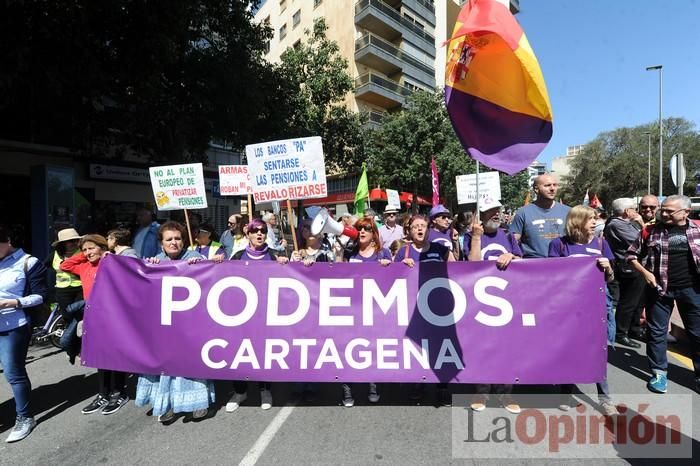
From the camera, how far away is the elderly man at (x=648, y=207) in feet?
17.9

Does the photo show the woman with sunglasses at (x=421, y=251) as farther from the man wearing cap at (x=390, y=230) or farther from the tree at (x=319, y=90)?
the tree at (x=319, y=90)

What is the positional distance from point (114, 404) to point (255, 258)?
192cm

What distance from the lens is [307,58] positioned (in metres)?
17.1

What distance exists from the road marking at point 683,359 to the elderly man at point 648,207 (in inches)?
67.3

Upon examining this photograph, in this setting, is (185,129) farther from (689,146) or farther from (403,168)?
(689,146)

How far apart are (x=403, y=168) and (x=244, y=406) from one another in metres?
22.3

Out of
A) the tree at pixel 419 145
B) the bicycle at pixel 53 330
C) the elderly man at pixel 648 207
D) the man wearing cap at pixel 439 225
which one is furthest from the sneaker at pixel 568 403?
the tree at pixel 419 145

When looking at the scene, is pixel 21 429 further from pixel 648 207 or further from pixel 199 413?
pixel 648 207

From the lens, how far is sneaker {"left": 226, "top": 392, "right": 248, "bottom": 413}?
12.4 ft

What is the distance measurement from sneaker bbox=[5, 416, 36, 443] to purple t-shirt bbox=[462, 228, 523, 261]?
419cm

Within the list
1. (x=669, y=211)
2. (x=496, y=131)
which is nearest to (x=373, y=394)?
(x=496, y=131)

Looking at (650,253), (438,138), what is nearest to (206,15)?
(650,253)

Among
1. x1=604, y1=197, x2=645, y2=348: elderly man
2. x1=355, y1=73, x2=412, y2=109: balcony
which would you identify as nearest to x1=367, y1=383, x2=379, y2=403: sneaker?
x1=604, y1=197, x2=645, y2=348: elderly man

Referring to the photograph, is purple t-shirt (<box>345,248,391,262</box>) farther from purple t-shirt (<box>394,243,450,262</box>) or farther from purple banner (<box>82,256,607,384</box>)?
purple banner (<box>82,256,607,384</box>)
